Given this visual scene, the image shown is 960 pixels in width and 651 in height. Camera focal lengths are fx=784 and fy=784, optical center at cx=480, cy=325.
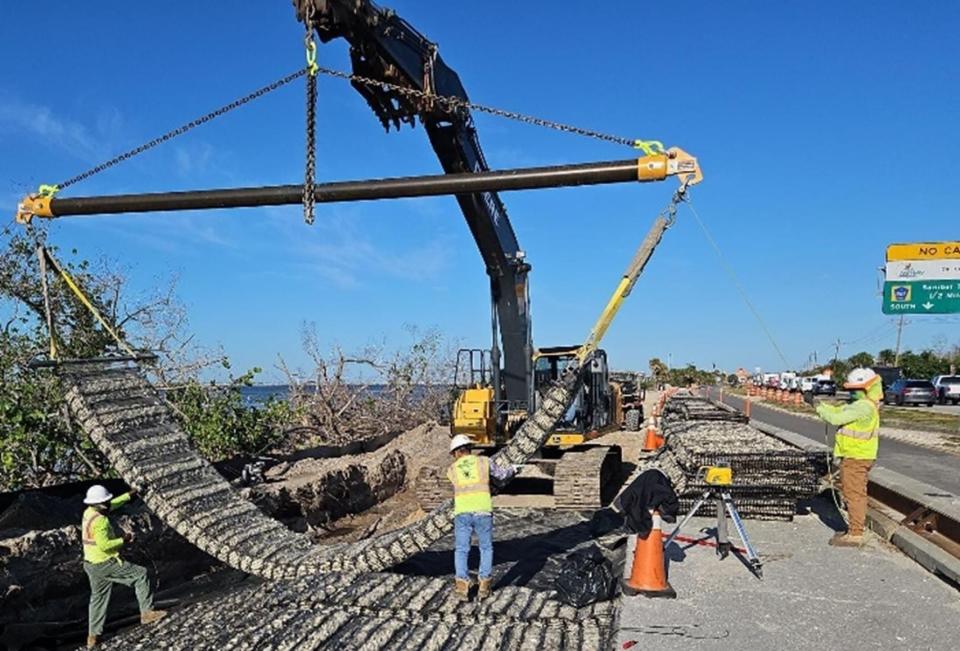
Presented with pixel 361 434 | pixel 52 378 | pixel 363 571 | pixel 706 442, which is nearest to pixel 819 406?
pixel 706 442

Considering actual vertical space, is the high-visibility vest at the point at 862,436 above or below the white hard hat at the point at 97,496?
above

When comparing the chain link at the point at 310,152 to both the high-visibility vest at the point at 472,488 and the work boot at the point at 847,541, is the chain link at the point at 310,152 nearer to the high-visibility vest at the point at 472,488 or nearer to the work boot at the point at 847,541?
the high-visibility vest at the point at 472,488

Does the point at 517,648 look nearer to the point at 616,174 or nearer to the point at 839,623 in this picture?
the point at 839,623

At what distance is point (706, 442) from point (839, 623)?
15.5 ft

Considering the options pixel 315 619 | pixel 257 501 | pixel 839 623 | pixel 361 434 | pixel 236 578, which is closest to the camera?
pixel 839 623

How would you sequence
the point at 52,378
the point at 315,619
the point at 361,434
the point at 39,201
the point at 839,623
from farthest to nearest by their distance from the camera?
the point at 361,434 < the point at 52,378 < the point at 39,201 < the point at 315,619 < the point at 839,623

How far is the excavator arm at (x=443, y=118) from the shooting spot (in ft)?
25.0

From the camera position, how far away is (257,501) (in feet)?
35.1

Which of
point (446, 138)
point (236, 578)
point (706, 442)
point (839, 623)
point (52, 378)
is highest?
point (446, 138)

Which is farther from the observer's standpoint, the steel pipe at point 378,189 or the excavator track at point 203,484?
the excavator track at point 203,484

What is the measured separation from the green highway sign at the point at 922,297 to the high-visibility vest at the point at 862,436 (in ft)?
95.3

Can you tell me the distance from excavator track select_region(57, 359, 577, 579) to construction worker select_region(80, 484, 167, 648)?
741 mm

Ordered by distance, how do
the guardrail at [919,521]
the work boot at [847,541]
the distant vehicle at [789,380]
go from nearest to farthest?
the guardrail at [919,521] → the work boot at [847,541] → the distant vehicle at [789,380]

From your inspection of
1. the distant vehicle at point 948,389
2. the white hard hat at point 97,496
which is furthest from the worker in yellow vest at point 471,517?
the distant vehicle at point 948,389
